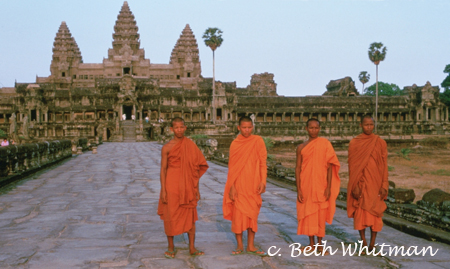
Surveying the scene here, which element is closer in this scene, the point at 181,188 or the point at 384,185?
the point at 181,188

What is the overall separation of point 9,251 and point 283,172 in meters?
7.67

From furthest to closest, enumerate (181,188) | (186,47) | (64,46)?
(186,47)
(64,46)
(181,188)

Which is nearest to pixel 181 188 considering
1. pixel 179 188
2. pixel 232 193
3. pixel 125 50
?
pixel 179 188

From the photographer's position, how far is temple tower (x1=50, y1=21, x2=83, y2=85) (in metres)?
65.6

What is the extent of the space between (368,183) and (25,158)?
35.2 feet

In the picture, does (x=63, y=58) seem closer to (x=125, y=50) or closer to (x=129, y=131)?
(x=125, y=50)

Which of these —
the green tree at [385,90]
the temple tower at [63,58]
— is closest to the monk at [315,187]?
the temple tower at [63,58]

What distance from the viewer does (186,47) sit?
75688 millimetres

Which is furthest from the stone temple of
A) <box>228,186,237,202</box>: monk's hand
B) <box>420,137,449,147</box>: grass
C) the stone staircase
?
<box>228,186,237,202</box>: monk's hand

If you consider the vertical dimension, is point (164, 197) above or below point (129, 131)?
above

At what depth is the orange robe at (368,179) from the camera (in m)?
5.05

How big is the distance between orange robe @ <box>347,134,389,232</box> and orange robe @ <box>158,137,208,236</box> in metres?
1.90

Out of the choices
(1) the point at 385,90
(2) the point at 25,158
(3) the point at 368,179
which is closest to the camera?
(3) the point at 368,179

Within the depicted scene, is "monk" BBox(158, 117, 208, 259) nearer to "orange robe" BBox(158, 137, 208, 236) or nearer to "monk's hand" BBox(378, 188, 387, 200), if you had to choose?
"orange robe" BBox(158, 137, 208, 236)
